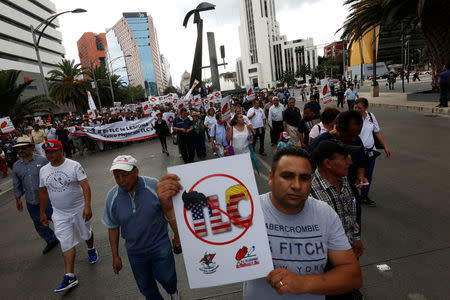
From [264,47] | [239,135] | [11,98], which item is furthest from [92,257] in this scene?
[264,47]

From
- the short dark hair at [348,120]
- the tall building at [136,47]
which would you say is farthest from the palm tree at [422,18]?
the tall building at [136,47]

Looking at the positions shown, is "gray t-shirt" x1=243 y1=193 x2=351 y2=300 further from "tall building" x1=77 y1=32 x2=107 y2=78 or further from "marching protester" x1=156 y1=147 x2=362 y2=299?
"tall building" x1=77 y1=32 x2=107 y2=78

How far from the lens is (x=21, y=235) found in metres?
5.43

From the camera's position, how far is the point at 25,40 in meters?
44.7

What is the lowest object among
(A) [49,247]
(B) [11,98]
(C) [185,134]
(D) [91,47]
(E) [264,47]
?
(A) [49,247]

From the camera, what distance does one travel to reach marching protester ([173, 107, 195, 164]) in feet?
28.9

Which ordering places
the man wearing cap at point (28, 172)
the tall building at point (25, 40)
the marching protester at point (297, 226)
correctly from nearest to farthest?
the marching protester at point (297, 226) < the man wearing cap at point (28, 172) < the tall building at point (25, 40)

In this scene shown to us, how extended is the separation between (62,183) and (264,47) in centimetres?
11615

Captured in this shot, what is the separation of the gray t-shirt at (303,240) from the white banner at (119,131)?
1442 cm

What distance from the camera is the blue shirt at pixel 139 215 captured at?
2.24 metres

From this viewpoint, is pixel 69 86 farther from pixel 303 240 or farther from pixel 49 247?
pixel 303 240

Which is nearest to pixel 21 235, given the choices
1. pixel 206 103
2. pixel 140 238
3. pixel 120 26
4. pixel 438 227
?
pixel 140 238

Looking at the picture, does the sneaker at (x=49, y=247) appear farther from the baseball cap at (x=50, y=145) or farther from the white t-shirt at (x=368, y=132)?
the white t-shirt at (x=368, y=132)

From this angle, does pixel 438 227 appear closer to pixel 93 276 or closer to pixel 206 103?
pixel 93 276
